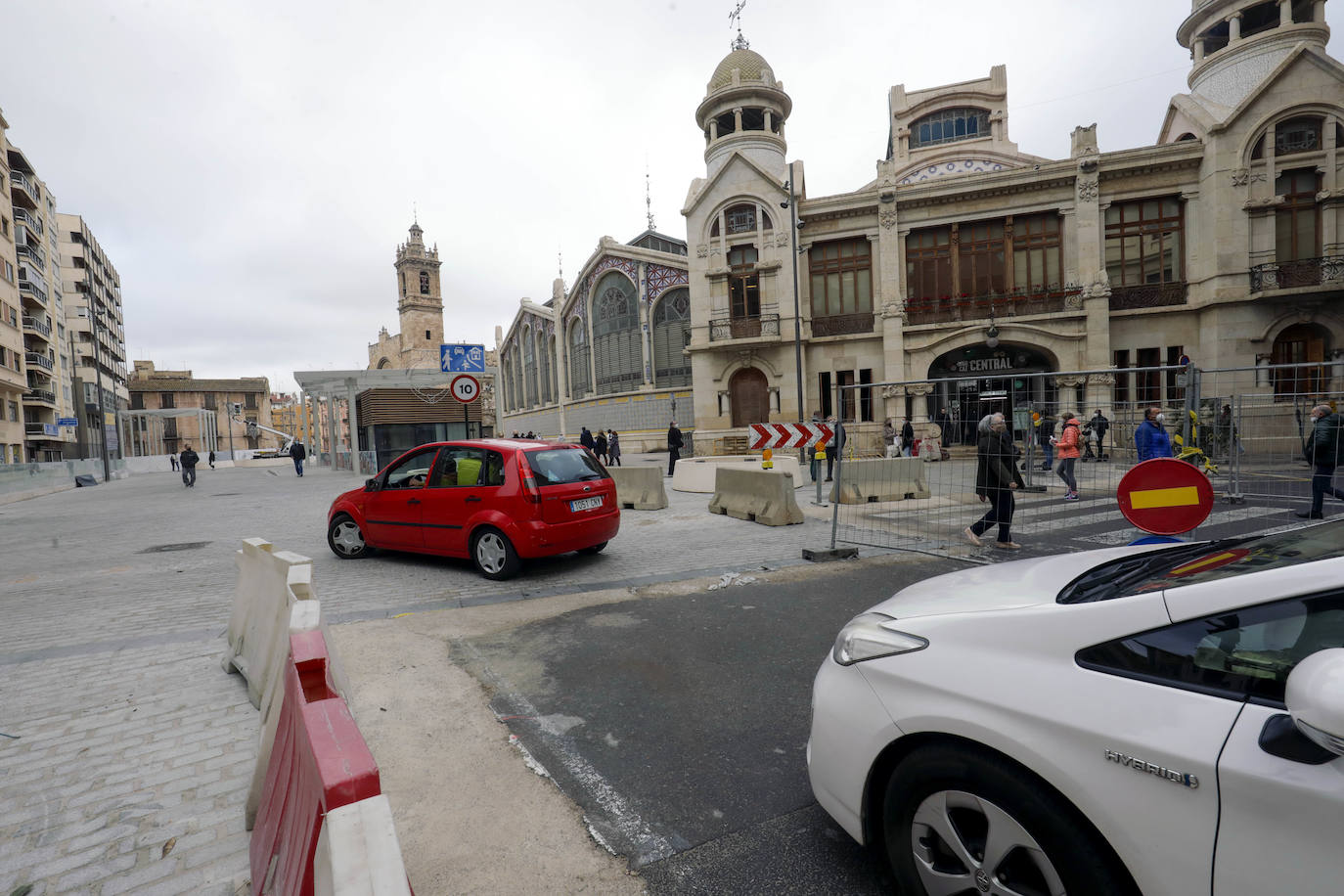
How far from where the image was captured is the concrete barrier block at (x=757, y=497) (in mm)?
10320

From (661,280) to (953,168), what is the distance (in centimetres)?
1671

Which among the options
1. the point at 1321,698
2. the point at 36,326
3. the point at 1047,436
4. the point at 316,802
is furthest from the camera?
the point at 36,326

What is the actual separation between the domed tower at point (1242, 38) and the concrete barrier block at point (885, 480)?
22468 mm

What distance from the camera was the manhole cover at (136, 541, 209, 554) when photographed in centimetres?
956

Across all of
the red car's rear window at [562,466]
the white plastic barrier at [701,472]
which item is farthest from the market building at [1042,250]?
the red car's rear window at [562,466]

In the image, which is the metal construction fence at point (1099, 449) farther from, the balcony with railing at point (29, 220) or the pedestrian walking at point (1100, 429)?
the balcony with railing at point (29, 220)

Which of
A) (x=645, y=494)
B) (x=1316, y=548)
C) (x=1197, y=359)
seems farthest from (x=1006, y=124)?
(x=1316, y=548)

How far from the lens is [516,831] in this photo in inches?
103

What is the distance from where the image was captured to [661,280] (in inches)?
1414

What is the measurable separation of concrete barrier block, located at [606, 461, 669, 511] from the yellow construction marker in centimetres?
859

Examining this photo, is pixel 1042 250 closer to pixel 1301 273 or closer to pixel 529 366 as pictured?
pixel 1301 273

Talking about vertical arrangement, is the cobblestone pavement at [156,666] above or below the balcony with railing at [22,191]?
below

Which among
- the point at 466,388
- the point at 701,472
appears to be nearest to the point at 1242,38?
the point at 701,472

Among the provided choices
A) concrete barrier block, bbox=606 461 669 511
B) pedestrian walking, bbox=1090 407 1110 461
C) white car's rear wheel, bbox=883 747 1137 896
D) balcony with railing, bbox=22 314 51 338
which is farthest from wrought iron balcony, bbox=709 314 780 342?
balcony with railing, bbox=22 314 51 338
